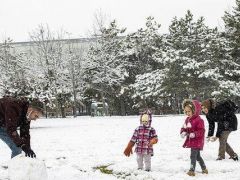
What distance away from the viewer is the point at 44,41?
42812 millimetres

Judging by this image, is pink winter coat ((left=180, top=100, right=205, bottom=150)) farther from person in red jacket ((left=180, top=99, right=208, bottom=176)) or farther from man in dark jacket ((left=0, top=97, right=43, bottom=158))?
man in dark jacket ((left=0, top=97, right=43, bottom=158))

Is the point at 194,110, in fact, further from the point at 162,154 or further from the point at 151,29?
the point at 151,29

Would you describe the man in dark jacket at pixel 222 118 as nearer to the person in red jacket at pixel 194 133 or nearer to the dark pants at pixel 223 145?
the dark pants at pixel 223 145

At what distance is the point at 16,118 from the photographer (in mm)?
7621

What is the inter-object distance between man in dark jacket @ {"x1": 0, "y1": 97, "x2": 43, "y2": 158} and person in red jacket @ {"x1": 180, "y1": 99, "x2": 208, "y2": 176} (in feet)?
10.1

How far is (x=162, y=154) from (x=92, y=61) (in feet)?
99.3

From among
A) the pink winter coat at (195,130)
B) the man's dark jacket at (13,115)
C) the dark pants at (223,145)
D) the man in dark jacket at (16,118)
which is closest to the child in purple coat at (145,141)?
the pink winter coat at (195,130)

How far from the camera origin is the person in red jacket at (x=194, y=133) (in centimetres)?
904

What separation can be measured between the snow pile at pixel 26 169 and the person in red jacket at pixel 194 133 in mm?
3051

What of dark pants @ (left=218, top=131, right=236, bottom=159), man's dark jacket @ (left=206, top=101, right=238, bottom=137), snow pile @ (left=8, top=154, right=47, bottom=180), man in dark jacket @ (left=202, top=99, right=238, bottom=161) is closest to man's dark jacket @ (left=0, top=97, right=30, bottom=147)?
snow pile @ (left=8, top=154, right=47, bottom=180)

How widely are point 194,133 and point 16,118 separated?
3.62 meters

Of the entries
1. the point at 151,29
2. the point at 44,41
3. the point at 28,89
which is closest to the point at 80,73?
the point at 44,41

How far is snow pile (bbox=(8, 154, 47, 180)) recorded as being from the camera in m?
7.56

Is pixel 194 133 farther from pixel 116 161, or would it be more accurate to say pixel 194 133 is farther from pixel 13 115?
pixel 13 115
